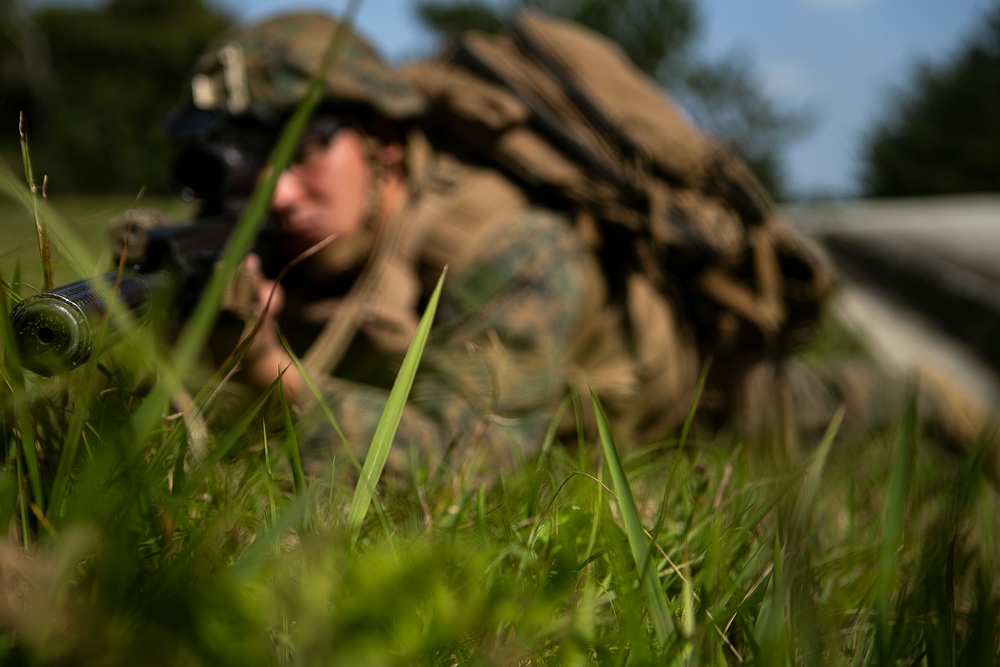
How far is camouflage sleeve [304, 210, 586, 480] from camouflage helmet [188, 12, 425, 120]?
21.5 inches

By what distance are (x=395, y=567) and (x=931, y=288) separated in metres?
5.35

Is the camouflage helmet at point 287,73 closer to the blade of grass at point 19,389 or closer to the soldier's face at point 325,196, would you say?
the soldier's face at point 325,196

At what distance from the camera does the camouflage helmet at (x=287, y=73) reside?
2.17m

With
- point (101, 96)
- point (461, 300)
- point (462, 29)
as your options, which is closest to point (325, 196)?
point (461, 300)

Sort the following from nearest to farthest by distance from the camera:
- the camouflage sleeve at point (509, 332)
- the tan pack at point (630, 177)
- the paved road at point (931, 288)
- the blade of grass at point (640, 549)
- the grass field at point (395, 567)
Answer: the grass field at point (395, 567) < the blade of grass at point (640, 549) < the camouflage sleeve at point (509, 332) < the tan pack at point (630, 177) < the paved road at point (931, 288)

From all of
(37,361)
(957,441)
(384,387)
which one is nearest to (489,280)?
(384,387)

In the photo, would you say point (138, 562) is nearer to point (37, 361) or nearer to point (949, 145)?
point (37, 361)

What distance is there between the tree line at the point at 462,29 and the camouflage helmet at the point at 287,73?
9.66 metres

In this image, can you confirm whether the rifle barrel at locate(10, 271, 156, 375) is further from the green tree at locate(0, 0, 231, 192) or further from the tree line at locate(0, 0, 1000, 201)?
the green tree at locate(0, 0, 231, 192)

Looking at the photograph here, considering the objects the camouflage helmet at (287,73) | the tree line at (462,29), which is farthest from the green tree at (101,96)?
the camouflage helmet at (287,73)

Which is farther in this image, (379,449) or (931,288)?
(931,288)

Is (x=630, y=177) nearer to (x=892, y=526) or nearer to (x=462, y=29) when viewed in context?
(x=892, y=526)

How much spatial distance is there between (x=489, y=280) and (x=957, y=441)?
77.6 inches

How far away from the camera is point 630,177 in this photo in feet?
8.20
